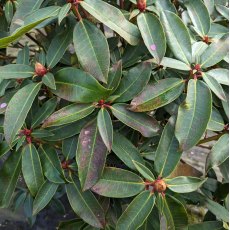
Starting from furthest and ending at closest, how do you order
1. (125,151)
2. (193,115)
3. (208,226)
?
1. (208,226)
2. (125,151)
3. (193,115)

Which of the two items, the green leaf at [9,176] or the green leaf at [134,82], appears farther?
the green leaf at [9,176]

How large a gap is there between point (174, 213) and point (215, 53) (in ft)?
1.27

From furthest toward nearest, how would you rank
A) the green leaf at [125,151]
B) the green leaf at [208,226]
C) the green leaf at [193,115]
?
the green leaf at [208,226] → the green leaf at [125,151] → the green leaf at [193,115]

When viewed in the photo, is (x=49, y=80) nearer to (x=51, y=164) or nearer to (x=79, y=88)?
(x=79, y=88)

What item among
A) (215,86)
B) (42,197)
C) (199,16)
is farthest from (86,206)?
(199,16)

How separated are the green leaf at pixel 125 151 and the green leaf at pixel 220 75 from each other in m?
0.26

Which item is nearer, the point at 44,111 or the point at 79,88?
the point at 79,88

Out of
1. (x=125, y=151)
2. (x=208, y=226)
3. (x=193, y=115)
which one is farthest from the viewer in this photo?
(x=208, y=226)

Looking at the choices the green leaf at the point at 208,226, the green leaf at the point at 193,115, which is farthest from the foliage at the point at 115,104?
the green leaf at the point at 208,226

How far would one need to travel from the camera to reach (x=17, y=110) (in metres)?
0.85

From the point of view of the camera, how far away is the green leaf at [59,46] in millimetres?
931

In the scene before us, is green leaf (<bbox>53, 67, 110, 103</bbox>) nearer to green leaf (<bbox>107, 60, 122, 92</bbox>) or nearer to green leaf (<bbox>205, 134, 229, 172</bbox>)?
green leaf (<bbox>107, 60, 122, 92</bbox>)

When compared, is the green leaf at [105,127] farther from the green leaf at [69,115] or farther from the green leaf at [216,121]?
the green leaf at [216,121]

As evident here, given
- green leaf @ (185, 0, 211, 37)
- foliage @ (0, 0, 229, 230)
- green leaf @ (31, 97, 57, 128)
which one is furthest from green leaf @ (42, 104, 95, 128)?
green leaf @ (185, 0, 211, 37)
